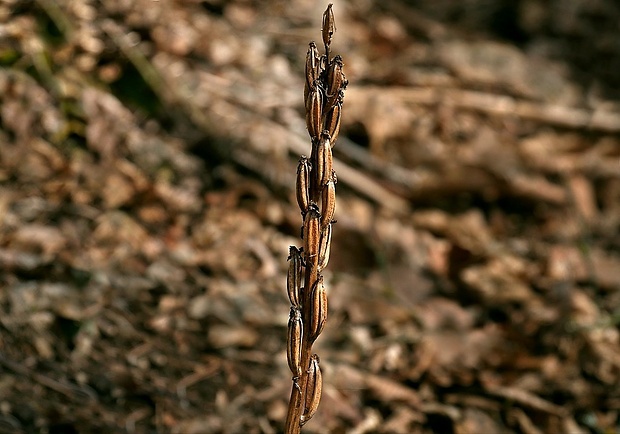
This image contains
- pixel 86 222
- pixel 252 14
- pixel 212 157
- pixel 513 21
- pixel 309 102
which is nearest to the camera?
pixel 309 102

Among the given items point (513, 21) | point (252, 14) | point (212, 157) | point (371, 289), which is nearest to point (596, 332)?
point (371, 289)

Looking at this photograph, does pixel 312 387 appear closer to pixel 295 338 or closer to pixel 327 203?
pixel 295 338

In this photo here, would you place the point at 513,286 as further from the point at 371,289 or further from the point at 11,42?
the point at 11,42

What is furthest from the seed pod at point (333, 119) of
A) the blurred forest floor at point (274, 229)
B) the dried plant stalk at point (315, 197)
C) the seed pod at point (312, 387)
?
the blurred forest floor at point (274, 229)

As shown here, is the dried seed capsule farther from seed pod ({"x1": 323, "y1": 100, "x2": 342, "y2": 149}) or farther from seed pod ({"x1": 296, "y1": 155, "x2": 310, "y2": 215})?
seed pod ({"x1": 323, "y1": 100, "x2": 342, "y2": 149})

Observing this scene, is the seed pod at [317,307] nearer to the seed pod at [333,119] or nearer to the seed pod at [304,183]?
the seed pod at [304,183]

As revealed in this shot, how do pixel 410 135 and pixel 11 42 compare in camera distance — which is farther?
pixel 410 135

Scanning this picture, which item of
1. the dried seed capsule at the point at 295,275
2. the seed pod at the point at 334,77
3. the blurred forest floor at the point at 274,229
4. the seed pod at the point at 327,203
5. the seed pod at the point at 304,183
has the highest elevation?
the blurred forest floor at the point at 274,229

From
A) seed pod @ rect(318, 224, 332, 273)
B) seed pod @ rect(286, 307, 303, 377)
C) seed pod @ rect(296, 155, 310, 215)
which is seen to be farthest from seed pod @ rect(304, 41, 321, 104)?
seed pod @ rect(286, 307, 303, 377)
